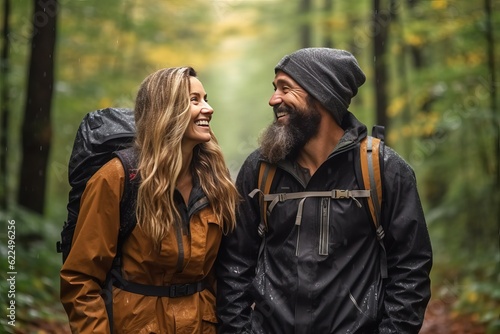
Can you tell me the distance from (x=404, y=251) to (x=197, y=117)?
1.55 metres

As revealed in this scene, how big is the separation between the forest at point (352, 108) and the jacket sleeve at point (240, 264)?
8.26 feet

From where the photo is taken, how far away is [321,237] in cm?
397

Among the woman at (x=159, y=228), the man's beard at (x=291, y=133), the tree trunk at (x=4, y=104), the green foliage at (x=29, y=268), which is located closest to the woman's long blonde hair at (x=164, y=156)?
the woman at (x=159, y=228)

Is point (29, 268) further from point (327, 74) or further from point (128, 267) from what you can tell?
point (327, 74)

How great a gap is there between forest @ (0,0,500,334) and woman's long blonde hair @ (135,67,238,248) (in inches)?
102

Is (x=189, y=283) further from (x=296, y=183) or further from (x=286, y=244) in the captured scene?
(x=296, y=183)

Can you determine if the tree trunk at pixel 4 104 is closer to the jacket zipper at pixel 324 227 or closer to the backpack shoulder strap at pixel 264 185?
the backpack shoulder strap at pixel 264 185

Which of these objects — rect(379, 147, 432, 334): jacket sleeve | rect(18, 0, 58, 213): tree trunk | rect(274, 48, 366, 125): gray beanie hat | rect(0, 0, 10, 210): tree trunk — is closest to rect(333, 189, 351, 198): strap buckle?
rect(379, 147, 432, 334): jacket sleeve

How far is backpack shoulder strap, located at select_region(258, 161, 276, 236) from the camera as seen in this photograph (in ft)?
13.8

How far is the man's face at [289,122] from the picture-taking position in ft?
13.6

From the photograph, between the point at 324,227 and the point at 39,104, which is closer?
the point at 324,227

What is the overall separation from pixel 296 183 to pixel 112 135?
122 cm

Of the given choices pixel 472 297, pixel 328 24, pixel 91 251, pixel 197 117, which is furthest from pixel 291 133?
pixel 328 24

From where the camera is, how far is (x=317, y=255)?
3957 mm
